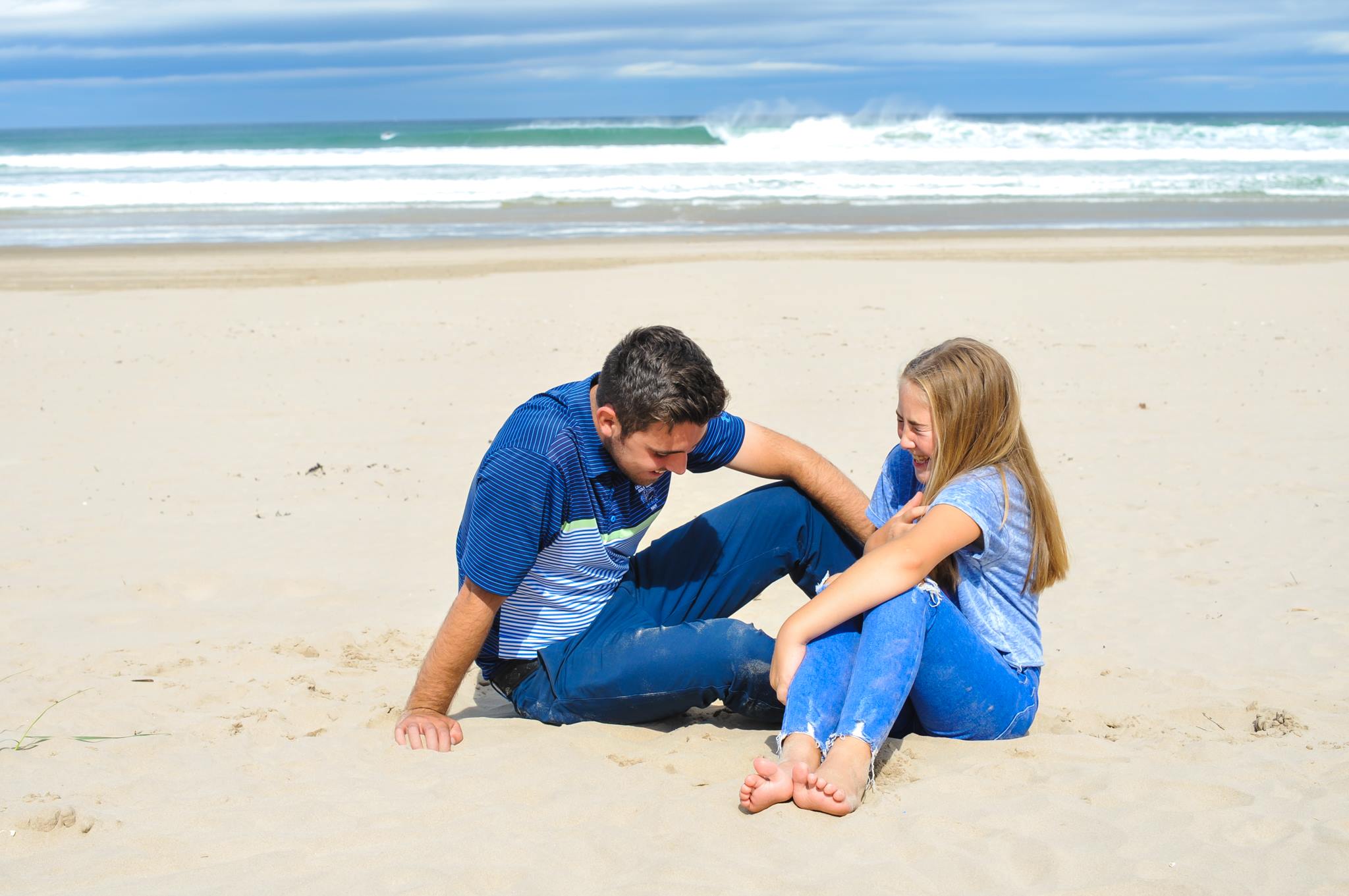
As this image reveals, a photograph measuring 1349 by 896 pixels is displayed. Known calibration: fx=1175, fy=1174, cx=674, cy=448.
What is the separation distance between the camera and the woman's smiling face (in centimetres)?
319

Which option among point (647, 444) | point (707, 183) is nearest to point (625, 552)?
point (647, 444)

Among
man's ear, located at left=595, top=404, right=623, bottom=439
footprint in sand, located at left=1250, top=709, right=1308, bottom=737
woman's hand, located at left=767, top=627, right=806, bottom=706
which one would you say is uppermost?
man's ear, located at left=595, top=404, right=623, bottom=439

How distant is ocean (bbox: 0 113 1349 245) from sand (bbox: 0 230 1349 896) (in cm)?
967

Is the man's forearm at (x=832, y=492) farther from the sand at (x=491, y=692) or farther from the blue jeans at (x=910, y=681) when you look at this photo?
the sand at (x=491, y=692)

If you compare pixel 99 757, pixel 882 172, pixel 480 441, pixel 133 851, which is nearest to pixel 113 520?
pixel 480 441

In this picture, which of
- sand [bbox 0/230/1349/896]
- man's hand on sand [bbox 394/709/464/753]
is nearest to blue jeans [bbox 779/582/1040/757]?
sand [bbox 0/230/1349/896]

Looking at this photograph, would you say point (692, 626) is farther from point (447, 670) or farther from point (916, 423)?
point (916, 423)

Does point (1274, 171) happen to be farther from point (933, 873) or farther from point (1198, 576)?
point (933, 873)

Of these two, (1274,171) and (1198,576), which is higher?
(1274,171)

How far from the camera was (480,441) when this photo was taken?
279 inches

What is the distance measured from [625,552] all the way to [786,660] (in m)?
0.63

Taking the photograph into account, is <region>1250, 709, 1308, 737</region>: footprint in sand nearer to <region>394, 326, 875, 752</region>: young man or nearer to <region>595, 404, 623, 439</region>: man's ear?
<region>394, 326, 875, 752</region>: young man

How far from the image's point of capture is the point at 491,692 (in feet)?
13.3

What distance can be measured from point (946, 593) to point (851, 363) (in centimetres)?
593
